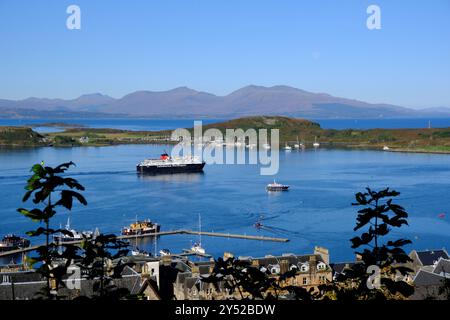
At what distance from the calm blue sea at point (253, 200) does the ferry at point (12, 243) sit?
1024mm

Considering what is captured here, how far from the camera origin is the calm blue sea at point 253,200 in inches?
506

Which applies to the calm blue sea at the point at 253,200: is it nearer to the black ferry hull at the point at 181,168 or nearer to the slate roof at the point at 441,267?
the black ferry hull at the point at 181,168

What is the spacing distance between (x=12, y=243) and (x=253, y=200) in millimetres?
7891

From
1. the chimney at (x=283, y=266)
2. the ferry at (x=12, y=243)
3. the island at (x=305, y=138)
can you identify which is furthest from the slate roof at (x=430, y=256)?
the island at (x=305, y=138)

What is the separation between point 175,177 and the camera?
1061 inches

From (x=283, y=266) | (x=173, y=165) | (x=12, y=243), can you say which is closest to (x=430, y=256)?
(x=283, y=266)

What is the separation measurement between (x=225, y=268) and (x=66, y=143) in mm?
41831

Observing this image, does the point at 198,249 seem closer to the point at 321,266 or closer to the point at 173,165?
the point at 321,266

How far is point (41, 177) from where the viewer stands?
1.37 meters

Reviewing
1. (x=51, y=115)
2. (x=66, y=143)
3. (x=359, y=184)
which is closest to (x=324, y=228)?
(x=359, y=184)

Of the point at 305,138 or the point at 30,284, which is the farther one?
the point at 305,138

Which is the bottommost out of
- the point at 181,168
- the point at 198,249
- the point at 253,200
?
the point at 198,249

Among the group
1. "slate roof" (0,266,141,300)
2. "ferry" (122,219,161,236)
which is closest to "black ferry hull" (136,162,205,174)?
→ "ferry" (122,219,161,236)
